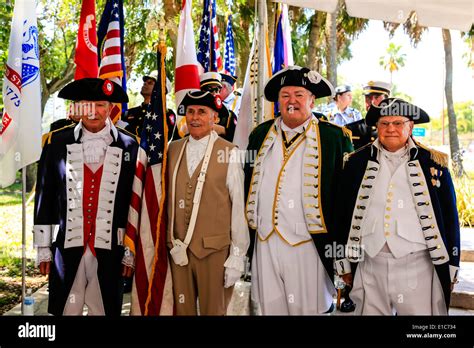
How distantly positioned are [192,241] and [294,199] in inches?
30.2

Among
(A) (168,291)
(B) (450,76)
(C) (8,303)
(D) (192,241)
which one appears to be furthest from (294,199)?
(B) (450,76)

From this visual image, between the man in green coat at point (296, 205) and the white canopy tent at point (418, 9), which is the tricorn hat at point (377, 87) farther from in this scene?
the man in green coat at point (296, 205)

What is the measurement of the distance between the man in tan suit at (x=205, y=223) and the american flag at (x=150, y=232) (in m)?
0.07

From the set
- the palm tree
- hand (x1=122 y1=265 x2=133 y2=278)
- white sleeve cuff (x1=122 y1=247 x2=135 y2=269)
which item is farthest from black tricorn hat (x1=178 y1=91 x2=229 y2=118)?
the palm tree

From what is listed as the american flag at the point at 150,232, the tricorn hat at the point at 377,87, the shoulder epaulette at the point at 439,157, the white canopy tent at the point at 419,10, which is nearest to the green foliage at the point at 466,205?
the tricorn hat at the point at 377,87

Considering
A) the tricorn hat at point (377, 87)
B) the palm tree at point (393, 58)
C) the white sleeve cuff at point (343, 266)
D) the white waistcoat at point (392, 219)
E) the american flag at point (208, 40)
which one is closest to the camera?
the white waistcoat at point (392, 219)

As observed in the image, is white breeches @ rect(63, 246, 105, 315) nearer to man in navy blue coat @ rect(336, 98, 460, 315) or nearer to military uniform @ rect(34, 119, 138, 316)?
military uniform @ rect(34, 119, 138, 316)

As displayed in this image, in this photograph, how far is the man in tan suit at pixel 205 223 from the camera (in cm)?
419

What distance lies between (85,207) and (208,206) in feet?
2.88

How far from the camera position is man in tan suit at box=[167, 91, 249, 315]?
165 inches

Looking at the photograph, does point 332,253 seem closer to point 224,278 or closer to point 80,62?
point 224,278

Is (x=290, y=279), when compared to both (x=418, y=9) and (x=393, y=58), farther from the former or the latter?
(x=393, y=58)

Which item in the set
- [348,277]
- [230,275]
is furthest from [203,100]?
[348,277]

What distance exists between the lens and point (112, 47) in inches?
232
